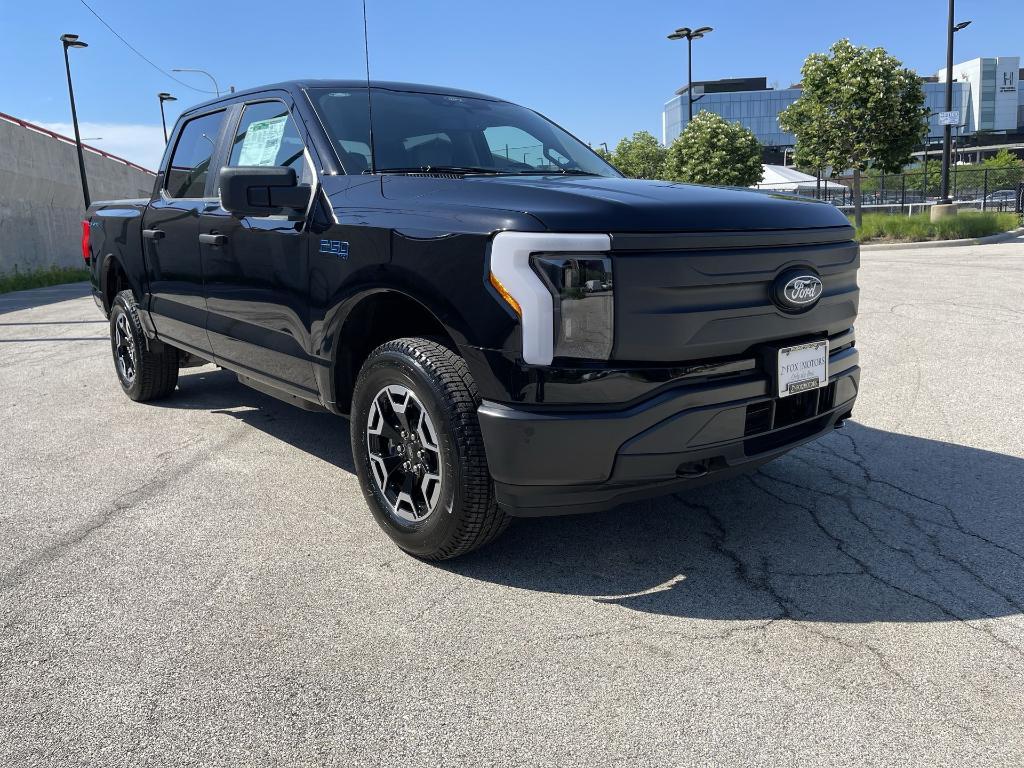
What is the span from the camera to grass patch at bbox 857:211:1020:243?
822 inches

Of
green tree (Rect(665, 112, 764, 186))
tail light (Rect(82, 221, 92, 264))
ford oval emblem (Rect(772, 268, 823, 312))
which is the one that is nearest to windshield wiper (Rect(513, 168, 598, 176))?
ford oval emblem (Rect(772, 268, 823, 312))

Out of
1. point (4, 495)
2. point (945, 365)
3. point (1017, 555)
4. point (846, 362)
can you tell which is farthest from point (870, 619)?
point (945, 365)

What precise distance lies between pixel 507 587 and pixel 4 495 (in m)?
2.74

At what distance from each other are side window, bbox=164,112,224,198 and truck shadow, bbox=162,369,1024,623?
76.4 inches

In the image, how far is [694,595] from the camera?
297 cm

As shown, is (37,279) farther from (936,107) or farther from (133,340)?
(936,107)

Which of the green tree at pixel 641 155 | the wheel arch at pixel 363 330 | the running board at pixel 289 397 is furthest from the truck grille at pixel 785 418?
the green tree at pixel 641 155

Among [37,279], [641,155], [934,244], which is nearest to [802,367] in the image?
[934,244]

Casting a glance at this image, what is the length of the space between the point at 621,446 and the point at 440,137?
1959mm

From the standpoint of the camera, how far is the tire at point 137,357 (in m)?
5.77

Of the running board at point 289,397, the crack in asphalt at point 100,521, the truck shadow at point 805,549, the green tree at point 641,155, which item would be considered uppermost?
the green tree at point 641,155

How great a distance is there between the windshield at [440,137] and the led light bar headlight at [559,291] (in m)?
1.14

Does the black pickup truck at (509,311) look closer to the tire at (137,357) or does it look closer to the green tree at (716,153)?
the tire at (137,357)

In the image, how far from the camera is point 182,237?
188 inches
